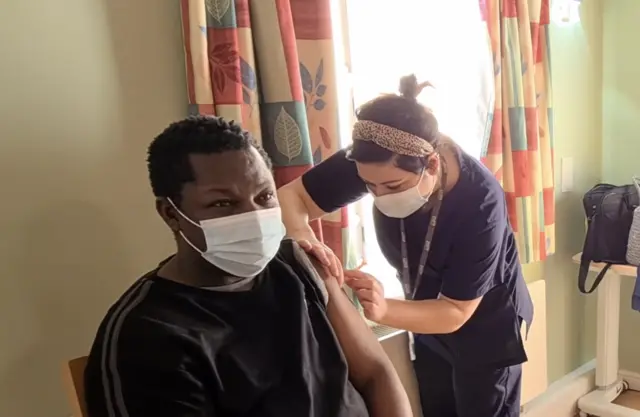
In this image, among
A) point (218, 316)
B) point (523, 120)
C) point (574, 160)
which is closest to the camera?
point (218, 316)

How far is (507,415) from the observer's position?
6.14ft

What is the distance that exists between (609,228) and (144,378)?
2.20m

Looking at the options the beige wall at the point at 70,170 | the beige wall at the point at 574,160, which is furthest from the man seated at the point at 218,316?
the beige wall at the point at 574,160

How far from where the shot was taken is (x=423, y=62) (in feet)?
7.09

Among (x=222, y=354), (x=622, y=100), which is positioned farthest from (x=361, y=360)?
(x=622, y=100)

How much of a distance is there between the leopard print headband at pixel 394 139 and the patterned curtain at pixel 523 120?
2.65ft

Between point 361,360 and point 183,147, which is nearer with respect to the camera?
point 183,147

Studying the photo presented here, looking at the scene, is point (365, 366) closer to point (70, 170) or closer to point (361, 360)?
point (361, 360)

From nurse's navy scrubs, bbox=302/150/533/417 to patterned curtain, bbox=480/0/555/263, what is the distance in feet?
1.58

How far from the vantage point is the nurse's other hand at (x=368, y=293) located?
1.45 m

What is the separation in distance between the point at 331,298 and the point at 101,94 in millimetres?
649

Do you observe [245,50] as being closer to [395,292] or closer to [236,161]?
[236,161]

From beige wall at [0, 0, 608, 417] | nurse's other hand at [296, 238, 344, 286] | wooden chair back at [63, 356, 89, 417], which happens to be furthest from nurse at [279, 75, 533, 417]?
wooden chair back at [63, 356, 89, 417]

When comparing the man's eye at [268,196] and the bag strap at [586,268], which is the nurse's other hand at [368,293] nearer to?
the man's eye at [268,196]
